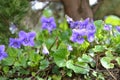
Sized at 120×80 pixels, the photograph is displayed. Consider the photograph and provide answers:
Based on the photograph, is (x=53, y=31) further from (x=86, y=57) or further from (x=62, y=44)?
(x=86, y=57)

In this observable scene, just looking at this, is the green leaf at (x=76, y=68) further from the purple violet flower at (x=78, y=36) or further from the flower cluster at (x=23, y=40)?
the flower cluster at (x=23, y=40)

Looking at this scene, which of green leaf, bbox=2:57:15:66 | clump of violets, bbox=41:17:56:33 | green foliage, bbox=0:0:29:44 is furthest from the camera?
green foliage, bbox=0:0:29:44

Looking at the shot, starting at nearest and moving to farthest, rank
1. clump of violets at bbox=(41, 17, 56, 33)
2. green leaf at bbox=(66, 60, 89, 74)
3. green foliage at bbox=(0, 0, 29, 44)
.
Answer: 1. green leaf at bbox=(66, 60, 89, 74)
2. clump of violets at bbox=(41, 17, 56, 33)
3. green foliage at bbox=(0, 0, 29, 44)

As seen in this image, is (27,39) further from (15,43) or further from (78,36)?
(78,36)

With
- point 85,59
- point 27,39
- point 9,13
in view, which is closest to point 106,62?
point 85,59

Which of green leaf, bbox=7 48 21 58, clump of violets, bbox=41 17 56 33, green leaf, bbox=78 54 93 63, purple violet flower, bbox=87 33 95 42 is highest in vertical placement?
clump of violets, bbox=41 17 56 33

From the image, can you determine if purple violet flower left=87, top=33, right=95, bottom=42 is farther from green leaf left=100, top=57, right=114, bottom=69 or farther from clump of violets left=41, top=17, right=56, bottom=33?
clump of violets left=41, top=17, right=56, bottom=33

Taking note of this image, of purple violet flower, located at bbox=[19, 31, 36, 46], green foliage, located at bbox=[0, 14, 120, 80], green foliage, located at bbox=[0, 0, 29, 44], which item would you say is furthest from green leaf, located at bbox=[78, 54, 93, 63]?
green foliage, located at bbox=[0, 0, 29, 44]

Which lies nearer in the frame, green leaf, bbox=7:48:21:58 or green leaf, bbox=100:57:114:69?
green leaf, bbox=100:57:114:69

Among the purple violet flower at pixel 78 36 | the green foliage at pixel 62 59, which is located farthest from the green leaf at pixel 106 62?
the purple violet flower at pixel 78 36

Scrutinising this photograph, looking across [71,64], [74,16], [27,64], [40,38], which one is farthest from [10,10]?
[74,16]
